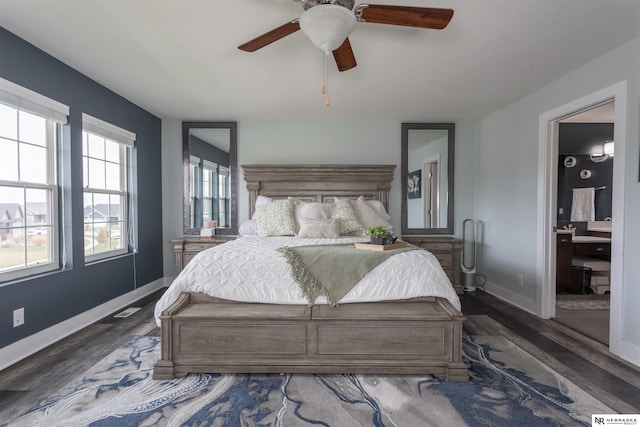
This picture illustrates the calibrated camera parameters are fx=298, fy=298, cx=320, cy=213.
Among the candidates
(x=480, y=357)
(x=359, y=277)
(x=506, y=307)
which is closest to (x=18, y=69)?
(x=359, y=277)

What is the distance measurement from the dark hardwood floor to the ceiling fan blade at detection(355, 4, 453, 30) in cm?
245

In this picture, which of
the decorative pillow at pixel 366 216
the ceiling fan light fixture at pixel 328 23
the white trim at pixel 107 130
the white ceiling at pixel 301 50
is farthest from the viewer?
the decorative pillow at pixel 366 216

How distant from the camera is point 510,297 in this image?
3.67 meters

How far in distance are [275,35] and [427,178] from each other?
10.5ft

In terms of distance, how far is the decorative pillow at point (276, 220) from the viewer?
3609mm

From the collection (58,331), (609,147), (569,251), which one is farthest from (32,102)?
(609,147)

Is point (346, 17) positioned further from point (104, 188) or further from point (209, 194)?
point (209, 194)

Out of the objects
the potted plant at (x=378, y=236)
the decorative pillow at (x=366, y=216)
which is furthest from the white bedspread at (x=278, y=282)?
the decorative pillow at (x=366, y=216)

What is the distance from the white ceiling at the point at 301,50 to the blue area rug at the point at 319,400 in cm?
247

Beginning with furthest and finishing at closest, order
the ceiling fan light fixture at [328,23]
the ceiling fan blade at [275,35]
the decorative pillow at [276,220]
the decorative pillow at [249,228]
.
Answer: the decorative pillow at [249,228] < the decorative pillow at [276,220] < the ceiling fan blade at [275,35] < the ceiling fan light fixture at [328,23]

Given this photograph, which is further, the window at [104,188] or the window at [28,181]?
the window at [104,188]

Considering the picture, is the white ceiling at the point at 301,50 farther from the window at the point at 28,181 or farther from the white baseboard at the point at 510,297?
the white baseboard at the point at 510,297

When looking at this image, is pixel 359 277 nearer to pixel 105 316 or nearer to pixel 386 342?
pixel 386 342

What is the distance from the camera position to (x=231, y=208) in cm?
443
